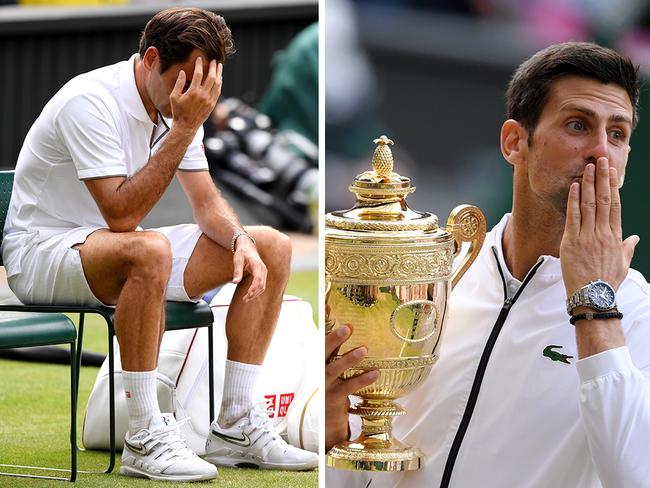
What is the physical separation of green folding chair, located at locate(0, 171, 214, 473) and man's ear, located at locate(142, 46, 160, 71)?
0.89 ft

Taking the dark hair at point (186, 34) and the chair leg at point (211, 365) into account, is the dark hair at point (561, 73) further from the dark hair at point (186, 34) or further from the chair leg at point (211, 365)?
the chair leg at point (211, 365)

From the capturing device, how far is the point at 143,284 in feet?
4.98

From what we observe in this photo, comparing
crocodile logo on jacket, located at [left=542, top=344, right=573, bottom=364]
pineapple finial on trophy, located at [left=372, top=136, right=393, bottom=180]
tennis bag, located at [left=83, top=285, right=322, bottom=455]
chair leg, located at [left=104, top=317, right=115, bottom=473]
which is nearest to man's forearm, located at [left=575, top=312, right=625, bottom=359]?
crocodile logo on jacket, located at [left=542, top=344, right=573, bottom=364]

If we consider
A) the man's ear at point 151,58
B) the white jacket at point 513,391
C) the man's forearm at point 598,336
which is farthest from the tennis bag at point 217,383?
the man's forearm at point 598,336

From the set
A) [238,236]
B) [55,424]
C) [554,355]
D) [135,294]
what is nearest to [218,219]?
[238,236]

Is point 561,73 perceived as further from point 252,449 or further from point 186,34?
point 252,449

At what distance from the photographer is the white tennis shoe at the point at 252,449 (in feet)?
5.00

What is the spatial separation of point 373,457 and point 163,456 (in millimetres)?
296

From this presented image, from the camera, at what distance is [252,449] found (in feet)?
5.07

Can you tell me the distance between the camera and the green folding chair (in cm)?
154

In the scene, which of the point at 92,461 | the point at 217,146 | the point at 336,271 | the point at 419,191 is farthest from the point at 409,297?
the point at 419,191

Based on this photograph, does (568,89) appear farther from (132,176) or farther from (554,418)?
(132,176)

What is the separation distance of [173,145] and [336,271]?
29 centimetres

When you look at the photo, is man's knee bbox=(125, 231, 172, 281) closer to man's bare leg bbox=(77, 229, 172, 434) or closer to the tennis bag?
man's bare leg bbox=(77, 229, 172, 434)
